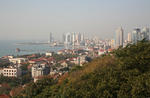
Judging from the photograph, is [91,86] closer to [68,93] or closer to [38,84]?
[68,93]

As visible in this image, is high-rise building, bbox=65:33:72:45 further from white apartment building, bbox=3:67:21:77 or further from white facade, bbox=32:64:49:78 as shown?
white apartment building, bbox=3:67:21:77

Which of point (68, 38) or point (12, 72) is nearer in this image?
point (12, 72)

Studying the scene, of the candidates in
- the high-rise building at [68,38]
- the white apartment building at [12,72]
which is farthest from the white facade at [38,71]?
the high-rise building at [68,38]

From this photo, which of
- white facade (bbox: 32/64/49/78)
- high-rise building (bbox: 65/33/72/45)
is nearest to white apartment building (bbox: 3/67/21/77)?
white facade (bbox: 32/64/49/78)

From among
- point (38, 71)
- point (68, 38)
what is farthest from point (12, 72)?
point (68, 38)

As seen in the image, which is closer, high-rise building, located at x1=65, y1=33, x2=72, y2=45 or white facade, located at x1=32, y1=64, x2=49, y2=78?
white facade, located at x1=32, y1=64, x2=49, y2=78

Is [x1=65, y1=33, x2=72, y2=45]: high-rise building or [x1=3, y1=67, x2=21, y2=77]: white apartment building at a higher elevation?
[x1=65, y1=33, x2=72, y2=45]: high-rise building

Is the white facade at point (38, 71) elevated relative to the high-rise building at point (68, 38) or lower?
lower

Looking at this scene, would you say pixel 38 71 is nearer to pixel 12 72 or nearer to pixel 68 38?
pixel 12 72

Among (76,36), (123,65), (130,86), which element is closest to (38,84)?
(123,65)

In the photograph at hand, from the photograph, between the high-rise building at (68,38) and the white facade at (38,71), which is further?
the high-rise building at (68,38)

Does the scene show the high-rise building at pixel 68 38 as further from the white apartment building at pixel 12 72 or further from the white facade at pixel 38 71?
the white apartment building at pixel 12 72
